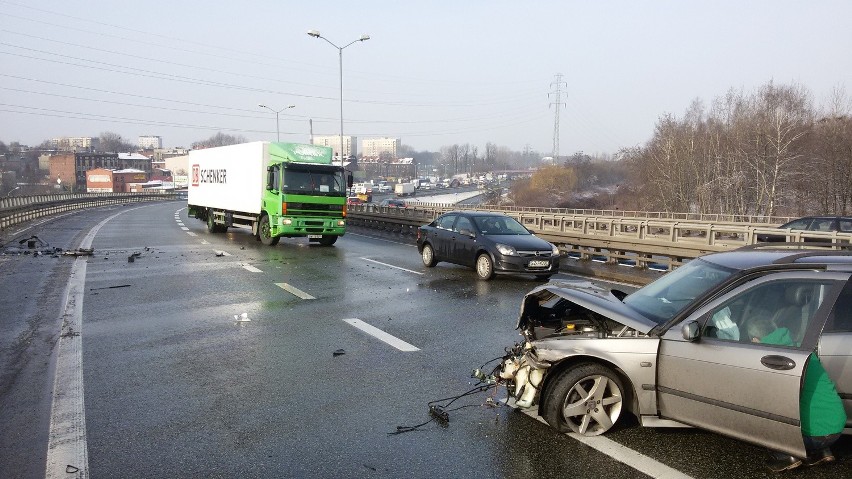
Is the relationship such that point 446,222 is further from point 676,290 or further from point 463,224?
point 676,290

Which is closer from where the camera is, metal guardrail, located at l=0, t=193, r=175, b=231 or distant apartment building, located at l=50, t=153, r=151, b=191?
metal guardrail, located at l=0, t=193, r=175, b=231

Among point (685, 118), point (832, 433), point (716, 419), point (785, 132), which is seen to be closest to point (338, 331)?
point (716, 419)

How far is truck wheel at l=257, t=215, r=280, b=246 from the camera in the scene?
21672 mm

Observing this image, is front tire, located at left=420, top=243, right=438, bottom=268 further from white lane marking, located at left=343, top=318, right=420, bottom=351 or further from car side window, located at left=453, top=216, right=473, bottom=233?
white lane marking, located at left=343, top=318, right=420, bottom=351

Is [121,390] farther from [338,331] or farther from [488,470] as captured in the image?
[488,470]

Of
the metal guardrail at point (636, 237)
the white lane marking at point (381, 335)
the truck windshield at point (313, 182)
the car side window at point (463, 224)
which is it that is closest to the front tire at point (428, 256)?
the car side window at point (463, 224)

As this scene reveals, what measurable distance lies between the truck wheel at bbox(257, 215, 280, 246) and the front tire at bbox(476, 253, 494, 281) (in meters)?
9.72

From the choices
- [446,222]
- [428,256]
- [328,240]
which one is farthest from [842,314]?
[328,240]

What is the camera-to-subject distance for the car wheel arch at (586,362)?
4.63 meters

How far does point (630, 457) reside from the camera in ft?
14.4

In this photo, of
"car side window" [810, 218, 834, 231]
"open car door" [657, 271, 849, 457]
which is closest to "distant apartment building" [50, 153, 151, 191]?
"car side window" [810, 218, 834, 231]

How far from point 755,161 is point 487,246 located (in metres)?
41.1

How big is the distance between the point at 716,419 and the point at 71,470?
4309 millimetres

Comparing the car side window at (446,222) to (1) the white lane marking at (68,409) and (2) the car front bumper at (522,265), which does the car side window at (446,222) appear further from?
(1) the white lane marking at (68,409)
